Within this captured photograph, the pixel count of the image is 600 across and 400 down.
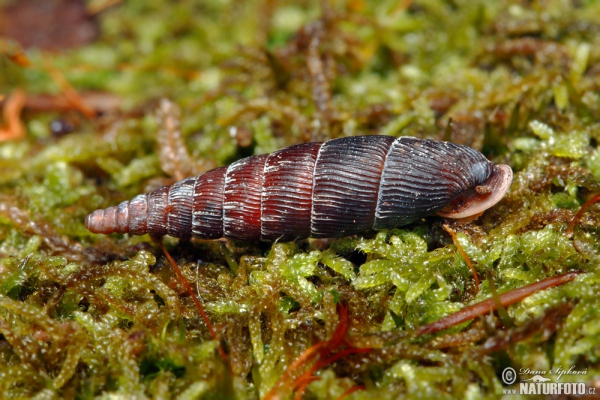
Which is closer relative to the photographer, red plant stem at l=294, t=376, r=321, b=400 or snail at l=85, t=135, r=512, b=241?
red plant stem at l=294, t=376, r=321, b=400

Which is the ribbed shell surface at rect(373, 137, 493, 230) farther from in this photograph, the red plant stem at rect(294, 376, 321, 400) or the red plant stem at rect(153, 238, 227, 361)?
the red plant stem at rect(153, 238, 227, 361)

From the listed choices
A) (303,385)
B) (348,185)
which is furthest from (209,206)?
(303,385)

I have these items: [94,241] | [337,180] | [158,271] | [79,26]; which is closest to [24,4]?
[79,26]

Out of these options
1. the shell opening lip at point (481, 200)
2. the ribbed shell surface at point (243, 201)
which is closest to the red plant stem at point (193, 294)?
the ribbed shell surface at point (243, 201)

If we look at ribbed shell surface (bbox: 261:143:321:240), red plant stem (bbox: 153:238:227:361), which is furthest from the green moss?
ribbed shell surface (bbox: 261:143:321:240)

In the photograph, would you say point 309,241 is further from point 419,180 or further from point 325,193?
point 419,180

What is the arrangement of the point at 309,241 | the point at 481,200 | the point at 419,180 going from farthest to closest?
1. the point at 309,241
2. the point at 481,200
3. the point at 419,180
